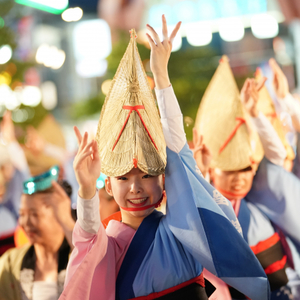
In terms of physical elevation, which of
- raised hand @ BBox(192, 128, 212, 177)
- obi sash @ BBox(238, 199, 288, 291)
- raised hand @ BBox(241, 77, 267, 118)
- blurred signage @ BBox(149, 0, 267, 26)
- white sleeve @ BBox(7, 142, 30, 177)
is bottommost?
obi sash @ BBox(238, 199, 288, 291)

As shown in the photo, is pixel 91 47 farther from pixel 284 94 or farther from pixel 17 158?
pixel 284 94

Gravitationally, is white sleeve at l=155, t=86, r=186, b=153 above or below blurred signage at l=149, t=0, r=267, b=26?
below

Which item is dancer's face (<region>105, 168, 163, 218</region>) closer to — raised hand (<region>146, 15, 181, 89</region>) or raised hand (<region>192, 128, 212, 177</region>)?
raised hand (<region>146, 15, 181, 89</region>)

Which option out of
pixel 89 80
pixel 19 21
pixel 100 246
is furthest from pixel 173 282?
pixel 19 21

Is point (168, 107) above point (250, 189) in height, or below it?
above

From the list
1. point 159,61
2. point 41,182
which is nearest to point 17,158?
point 41,182

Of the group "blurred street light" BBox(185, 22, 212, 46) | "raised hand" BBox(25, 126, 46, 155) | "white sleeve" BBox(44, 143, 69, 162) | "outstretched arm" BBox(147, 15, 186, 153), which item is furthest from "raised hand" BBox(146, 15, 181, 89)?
"blurred street light" BBox(185, 22, 212, 46)

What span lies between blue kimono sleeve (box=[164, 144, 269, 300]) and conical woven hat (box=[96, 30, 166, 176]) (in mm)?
80

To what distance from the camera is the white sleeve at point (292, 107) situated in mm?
2229

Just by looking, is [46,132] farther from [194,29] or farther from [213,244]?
[213,244]

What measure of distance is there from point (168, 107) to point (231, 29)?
2.47 m

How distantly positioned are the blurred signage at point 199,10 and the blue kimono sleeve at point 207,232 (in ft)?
6.98

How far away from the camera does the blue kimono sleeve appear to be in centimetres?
127

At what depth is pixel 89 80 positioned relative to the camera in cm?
390
